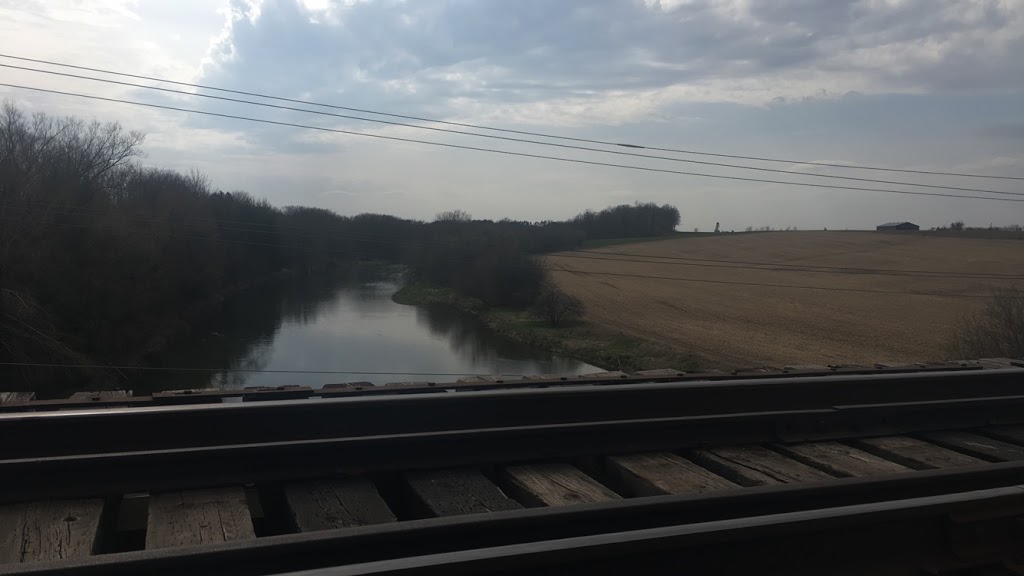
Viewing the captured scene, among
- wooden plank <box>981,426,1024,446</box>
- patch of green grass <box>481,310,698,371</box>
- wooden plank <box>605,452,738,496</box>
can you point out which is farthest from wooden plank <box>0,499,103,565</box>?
patch of green grass <box>481,310,698,371</box>

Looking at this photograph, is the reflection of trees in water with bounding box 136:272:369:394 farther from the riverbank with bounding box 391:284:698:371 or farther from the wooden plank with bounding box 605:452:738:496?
the wooden plank with bounding box 605:452:738:496

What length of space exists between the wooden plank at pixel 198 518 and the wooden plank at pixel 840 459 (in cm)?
314

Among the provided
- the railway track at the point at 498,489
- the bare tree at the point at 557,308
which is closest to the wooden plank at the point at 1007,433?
the railway track at the point at 498,489

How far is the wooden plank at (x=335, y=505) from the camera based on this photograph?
130 inches

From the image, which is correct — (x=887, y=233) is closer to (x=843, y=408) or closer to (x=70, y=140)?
(x=70, y=140)

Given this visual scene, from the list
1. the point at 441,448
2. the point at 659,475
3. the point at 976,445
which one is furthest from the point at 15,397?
the point at 976,445

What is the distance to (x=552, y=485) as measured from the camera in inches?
152

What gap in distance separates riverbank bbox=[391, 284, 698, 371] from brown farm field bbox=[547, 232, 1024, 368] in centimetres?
107

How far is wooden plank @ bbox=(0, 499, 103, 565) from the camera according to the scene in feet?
9.49

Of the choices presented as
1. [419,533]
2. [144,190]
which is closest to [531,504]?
[419,533]

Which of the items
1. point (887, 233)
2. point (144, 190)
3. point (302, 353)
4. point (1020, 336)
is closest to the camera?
point (1020, 336)

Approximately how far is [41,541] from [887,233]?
99519 millimetres

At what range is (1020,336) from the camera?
21.2 metres

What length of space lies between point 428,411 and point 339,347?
29190 mm
